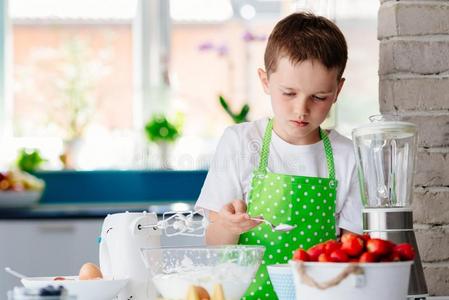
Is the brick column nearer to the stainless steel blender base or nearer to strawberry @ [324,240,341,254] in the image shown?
the stainless steel blender base

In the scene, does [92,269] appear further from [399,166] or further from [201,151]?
[201,151]

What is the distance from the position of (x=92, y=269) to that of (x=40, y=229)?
7.85 ft

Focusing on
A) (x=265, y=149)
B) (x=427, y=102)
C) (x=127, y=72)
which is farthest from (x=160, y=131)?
(x=427, y=102)

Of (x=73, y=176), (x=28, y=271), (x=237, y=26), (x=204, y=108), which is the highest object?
(x=237, y=26)

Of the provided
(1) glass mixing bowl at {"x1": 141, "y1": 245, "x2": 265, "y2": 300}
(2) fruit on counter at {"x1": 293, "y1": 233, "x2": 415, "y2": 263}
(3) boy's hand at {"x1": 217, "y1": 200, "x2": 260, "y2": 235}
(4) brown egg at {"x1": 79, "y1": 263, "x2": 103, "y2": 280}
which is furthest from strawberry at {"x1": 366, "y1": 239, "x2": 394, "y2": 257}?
(4) brown egg at {"x1": 79, "y1": 263, "x2": 103, "y2": 280}

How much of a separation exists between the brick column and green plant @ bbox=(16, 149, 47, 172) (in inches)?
113

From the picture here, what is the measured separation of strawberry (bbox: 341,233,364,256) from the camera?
55.4 inches

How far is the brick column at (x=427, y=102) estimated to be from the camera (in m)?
2.03

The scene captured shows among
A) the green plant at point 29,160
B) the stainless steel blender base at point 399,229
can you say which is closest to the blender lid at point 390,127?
the stainless steel blender base at point 399,229

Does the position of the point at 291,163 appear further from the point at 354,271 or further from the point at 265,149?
the point at 354,271

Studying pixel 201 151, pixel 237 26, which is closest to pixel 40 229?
pixel 201 151

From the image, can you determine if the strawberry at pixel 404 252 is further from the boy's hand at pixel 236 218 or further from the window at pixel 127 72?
the window at pixel 127 72

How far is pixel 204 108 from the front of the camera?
4.86m

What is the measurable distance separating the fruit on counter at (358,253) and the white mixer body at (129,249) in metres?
0.37
